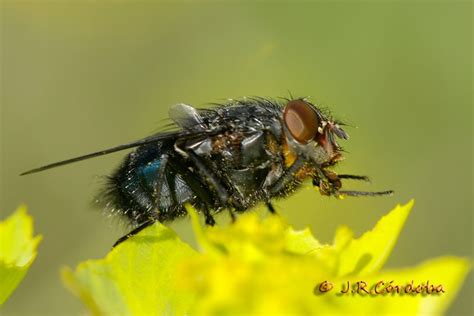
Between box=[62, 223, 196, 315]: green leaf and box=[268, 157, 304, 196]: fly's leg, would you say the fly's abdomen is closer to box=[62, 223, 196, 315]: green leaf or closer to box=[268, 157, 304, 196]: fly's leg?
box=[268, 157, 304, 196]: fly's leg

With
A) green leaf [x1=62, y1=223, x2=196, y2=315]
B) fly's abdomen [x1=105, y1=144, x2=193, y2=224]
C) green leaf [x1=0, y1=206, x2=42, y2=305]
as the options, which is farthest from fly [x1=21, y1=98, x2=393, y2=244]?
green leaf [x1=62, y1=223, x2=196, y2=315]

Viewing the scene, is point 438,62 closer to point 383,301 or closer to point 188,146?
point 188,146

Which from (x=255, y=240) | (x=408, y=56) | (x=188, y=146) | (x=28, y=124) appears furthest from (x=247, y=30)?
(x=255, y=240)

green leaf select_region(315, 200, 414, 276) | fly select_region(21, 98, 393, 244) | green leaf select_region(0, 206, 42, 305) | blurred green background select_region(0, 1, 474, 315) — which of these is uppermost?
green leaf select_region(315, 200, 414, 276)

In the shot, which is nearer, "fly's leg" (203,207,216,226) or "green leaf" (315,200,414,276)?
"green leaf" (315,200,414,276)

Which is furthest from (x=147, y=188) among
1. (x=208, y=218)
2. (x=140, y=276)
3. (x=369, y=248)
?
(x=369, y=248)

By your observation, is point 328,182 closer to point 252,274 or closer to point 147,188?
point 147,188
